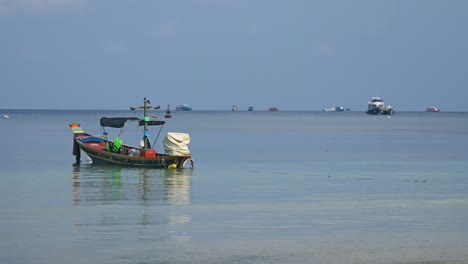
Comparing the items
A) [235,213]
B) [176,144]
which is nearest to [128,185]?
[176,144]

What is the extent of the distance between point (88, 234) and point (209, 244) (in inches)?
144

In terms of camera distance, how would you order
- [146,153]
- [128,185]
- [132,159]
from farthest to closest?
[132,159] < [146,153] < [128,185]

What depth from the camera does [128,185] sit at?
40.0 meters

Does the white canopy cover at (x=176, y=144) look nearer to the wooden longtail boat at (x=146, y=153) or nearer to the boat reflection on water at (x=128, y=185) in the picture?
the wooden longtail boat at (x=146, y=153)

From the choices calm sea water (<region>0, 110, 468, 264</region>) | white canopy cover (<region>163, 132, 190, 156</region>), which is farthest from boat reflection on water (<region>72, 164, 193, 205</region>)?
white canopy cover (<region>163, 132, 190, 156</region>)

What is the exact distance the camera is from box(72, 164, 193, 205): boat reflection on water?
33969mm

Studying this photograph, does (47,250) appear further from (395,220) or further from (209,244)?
(395,220)

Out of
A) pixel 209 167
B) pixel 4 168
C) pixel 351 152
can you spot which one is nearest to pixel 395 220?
pixel 209 167

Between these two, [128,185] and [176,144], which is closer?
[128,185]

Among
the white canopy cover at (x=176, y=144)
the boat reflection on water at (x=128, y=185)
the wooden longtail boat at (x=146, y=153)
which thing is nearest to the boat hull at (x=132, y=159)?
the wooden longtail boat at (x=146, y=153)

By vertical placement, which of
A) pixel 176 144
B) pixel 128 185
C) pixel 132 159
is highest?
pixel 176 144

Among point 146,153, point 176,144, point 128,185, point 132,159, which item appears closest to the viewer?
point 128,185

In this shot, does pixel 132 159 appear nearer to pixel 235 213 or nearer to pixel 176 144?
pixel 176 144

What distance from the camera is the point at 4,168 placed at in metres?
51.4
